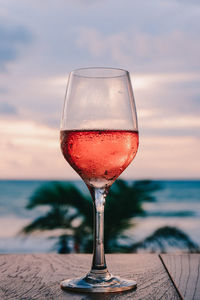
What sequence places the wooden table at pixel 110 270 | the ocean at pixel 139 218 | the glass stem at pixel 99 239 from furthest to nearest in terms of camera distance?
the ocean at pixel 139 218 → the glass stem at pixel 99 239 → the wooden table at pixel 110 270

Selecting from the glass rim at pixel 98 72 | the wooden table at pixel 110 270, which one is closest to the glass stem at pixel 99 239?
the wooden table at pixel 110 270

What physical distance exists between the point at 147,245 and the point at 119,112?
22.8 ft

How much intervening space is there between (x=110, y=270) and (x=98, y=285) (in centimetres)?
29

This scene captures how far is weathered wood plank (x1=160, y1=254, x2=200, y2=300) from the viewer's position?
1303 millimetres

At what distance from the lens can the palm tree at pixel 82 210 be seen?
8.12 metres

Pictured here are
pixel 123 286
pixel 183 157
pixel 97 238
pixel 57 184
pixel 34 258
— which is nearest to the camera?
pixel 123 286

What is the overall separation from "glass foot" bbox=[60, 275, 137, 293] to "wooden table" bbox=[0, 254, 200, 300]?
25mm

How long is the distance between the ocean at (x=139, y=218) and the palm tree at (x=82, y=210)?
0.47 m

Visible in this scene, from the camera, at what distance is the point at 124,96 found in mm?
1490

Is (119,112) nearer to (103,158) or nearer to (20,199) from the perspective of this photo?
(103,158)

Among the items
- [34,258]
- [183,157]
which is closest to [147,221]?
[183,157]

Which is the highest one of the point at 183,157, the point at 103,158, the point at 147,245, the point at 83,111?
the point at 183,157

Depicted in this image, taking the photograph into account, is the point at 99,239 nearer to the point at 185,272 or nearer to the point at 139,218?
the point at 185,272

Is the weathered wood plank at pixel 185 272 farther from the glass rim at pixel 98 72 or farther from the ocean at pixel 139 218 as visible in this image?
the ocean at pixel 139 218
